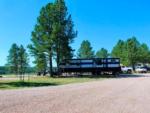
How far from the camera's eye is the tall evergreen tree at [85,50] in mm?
100856

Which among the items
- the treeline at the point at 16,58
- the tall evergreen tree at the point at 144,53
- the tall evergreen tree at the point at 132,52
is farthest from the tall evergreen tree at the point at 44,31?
the treeline at the point at 16,58

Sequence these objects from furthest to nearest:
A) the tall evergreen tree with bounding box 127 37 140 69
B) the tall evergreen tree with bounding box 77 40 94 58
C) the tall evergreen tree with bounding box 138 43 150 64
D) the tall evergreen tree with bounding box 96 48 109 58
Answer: the tall evergreen tree with bounding box 96 48 109 58, the tall evergreen tree with bounding box 77 40 94 58, the tall evergreen tree with bounding box 138 43 150 64, the tall evergreen tree with bounding box 127 37 140 69

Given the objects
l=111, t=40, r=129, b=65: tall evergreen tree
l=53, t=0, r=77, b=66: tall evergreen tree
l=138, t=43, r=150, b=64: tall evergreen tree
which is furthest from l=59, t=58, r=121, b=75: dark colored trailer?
l=138, t=43, r=150, b=64: tall evergreen tree

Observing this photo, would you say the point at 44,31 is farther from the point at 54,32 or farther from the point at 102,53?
Result: the point at 102,53

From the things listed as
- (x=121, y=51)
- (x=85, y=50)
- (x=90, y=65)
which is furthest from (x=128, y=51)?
(x=90, y=65)

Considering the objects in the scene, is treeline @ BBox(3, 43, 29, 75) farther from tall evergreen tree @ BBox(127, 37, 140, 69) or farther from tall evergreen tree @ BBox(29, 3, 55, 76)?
tall evergreen tree @ BBox(29, 3, 55, 76)

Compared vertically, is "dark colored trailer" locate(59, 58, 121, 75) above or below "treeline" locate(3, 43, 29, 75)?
below

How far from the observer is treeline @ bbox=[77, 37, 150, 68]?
87.9m

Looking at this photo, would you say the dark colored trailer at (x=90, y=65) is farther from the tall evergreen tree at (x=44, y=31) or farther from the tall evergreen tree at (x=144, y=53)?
the tall evergreen tree at (x=144, y=53)

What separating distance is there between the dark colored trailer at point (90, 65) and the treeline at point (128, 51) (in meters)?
22.8

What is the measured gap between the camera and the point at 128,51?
87.9 m

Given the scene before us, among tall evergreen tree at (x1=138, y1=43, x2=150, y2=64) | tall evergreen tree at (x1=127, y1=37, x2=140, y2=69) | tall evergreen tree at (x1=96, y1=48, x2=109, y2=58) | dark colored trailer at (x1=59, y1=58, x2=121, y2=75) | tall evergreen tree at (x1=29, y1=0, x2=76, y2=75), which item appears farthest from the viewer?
tall evergreen tree at (x1=96, y1=48, x2=109, y2=58)

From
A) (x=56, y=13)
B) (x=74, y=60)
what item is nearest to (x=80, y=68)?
(x=74, y=60)

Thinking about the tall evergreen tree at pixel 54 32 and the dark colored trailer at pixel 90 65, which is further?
the dark colored trailer at pixel 90 65
